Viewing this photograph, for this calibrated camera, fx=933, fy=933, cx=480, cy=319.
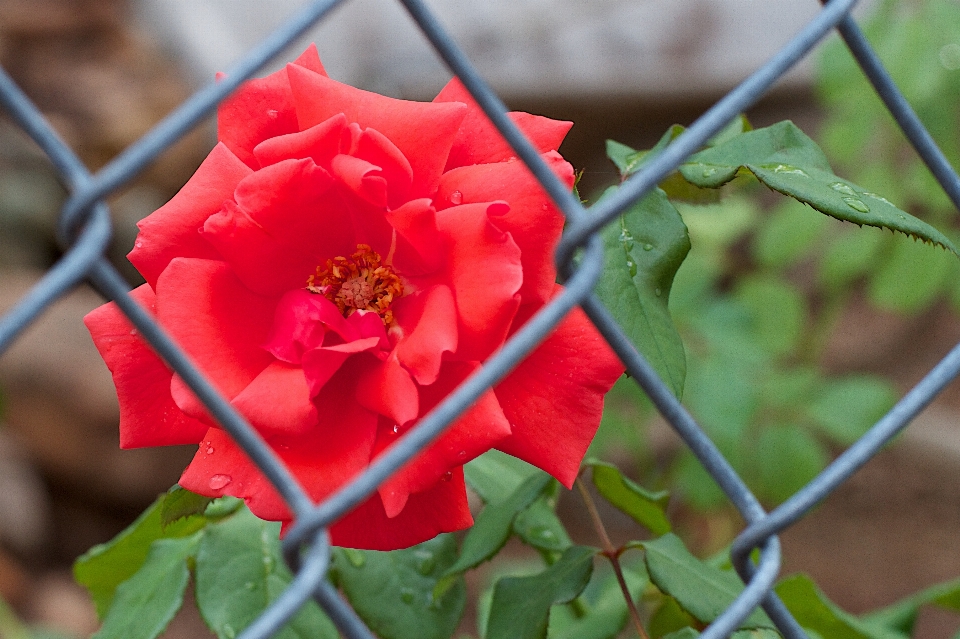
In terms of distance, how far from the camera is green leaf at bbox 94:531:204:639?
2.13 feet

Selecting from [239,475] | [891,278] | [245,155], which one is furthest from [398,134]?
[891,278]

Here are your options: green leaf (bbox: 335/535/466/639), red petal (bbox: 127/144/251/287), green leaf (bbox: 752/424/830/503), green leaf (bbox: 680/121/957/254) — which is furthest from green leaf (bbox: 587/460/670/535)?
green leaf (bbox: 752/424/830/503)

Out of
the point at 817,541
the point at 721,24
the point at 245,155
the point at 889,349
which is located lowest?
the point at 817,541

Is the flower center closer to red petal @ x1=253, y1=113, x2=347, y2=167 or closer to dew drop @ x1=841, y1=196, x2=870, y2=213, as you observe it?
red petal @ x1=253, y1=113, x2=347, y2=167

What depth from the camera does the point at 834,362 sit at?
2.71 meters

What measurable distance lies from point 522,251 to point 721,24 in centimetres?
248

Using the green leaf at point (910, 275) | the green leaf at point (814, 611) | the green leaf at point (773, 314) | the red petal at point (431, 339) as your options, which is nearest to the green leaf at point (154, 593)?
the red petal at point (431, 339)

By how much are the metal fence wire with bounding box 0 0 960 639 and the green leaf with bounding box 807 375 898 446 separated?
1.31 metres

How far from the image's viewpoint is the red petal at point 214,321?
47 cm

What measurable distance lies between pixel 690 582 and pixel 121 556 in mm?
479

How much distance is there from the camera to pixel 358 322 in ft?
1.75

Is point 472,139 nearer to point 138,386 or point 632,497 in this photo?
point 138,386

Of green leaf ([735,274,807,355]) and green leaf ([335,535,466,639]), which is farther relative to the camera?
green leaf ([735,274,807,355])

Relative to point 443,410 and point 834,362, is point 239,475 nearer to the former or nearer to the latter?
point 443,410
